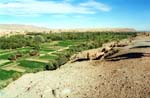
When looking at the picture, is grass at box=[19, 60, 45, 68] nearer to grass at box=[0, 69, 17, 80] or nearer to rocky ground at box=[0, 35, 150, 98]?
grass at box=[0, 69, 17, 80]

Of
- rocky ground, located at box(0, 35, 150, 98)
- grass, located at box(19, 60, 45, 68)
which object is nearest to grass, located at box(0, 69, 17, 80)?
grass, located at box(19, 60, 45, 68)

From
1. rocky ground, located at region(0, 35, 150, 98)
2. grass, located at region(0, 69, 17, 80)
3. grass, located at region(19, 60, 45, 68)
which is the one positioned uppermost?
rocky ground, located at region(0, 35, 150, 98)

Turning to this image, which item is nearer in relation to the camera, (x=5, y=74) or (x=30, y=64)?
(x=5, y=74)

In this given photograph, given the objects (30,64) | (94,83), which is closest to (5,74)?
(30,64)

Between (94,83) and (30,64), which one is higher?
(94,83)

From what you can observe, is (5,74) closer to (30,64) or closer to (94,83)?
(30,64)

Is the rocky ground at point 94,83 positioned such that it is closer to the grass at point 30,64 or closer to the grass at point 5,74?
the grass at point 5,74

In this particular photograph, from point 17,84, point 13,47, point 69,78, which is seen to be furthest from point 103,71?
point 13,47

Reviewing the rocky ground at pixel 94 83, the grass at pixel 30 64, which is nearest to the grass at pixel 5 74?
the grass at pixel 30 64
